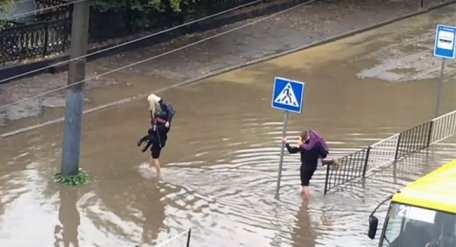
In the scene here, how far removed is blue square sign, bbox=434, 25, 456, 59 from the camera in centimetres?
1862

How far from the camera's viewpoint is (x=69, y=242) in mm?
13148

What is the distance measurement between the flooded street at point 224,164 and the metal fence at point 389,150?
24 centimetres

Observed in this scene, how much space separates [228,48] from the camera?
82.7 feet

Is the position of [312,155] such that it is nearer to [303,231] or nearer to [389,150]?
[303,231]

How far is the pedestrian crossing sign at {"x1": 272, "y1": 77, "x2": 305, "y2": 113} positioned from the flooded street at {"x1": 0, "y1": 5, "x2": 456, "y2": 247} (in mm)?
1605

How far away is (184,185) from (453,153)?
18.4ft

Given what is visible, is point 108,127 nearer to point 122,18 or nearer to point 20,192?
point 20,192

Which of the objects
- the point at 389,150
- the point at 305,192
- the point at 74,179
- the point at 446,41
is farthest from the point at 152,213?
the point at 446,41

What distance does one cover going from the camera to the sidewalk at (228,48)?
20781 mm

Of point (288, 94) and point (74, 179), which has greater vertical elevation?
point (288, 94)

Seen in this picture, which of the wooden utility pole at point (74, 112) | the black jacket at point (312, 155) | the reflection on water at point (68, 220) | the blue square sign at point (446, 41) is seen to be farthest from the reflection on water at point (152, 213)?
the blue square sign at point (446, 41)

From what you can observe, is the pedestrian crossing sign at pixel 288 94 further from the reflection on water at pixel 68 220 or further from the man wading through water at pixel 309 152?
the reflection on water at pixel 68 220

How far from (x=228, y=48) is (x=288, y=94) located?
1066cm

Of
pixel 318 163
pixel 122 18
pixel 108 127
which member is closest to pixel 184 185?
pixel 318 163
